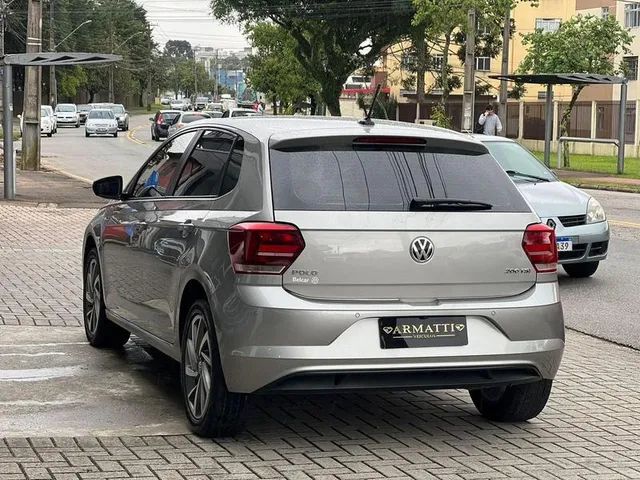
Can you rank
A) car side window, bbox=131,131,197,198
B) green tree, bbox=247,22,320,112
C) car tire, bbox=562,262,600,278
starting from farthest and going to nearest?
1. green tree, bbox=247,22,320,112
2. car tire, bbox=562,262,600,278
3. car side window, bbox=131,131,197,198

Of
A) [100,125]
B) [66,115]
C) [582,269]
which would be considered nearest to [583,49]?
[100,125]

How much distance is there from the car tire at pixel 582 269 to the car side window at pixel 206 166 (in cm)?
721

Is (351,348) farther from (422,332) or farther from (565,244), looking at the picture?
(565,244)

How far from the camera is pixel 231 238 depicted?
Answer: 6.07 m

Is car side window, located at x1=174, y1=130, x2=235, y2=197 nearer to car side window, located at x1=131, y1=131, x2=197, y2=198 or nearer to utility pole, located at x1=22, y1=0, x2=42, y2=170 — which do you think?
car side window, located at x1=131, y1=131, x2=197, y2=198

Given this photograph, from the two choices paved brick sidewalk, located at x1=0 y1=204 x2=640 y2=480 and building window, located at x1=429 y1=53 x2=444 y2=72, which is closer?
paved brick sidewalk, located at x1=0 y1=204 x2=640 y2=480

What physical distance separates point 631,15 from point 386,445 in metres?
59.4

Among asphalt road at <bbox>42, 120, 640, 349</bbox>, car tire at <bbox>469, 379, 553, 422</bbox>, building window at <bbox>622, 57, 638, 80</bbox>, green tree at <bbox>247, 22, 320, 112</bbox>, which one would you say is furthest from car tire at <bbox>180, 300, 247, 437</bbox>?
green tree at <bbox>247, 22, 320, 112</bbox>

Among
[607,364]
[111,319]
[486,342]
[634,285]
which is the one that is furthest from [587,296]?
[486,342]

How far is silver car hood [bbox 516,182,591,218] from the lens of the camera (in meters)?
12.9

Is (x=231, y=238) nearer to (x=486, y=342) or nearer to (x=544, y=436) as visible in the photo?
(x=486, y=342)

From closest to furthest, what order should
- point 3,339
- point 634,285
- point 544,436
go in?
point 544,436 → point 3,339 → point 634,285

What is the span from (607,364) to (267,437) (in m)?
3.29

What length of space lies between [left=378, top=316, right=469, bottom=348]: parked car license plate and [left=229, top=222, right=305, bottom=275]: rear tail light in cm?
54
